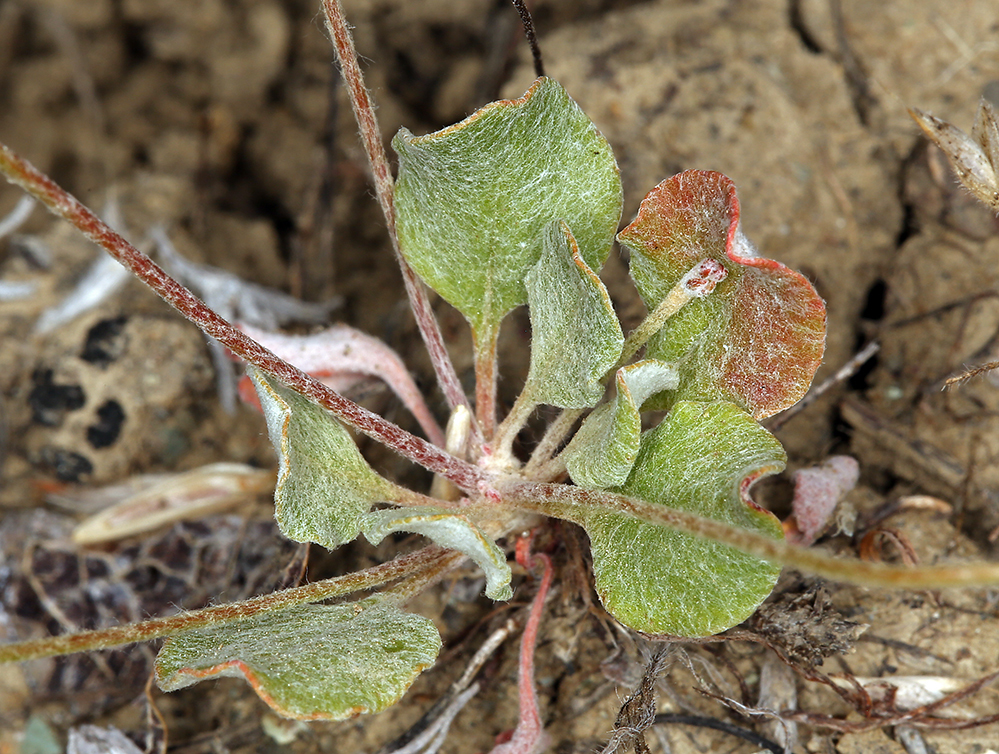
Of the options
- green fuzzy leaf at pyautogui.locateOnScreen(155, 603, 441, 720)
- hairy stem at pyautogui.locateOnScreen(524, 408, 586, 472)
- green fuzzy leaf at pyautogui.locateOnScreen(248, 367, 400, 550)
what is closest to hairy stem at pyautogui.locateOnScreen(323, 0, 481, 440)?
hairy stem at pyautogui.locateOnScreen(524, 408, 586, 472)

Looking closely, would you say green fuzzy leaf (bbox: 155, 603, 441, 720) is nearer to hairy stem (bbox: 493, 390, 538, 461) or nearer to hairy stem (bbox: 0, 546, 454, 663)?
hairy stem (bbox: 0, 546, 454, 663)

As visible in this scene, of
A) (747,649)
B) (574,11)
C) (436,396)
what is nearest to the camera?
(747,649)

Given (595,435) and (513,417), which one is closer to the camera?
(595,435)

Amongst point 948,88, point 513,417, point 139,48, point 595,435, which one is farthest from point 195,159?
point 948,88

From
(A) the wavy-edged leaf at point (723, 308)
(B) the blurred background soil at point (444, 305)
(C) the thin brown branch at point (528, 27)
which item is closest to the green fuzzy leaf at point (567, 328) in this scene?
(A) the wavy-edged leaf at point (723, 308)

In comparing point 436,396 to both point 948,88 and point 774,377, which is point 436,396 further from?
point 948,88

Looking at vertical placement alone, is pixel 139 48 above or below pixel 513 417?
above

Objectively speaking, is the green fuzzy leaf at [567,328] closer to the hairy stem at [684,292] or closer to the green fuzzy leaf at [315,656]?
the hairy stem at [684,292]
